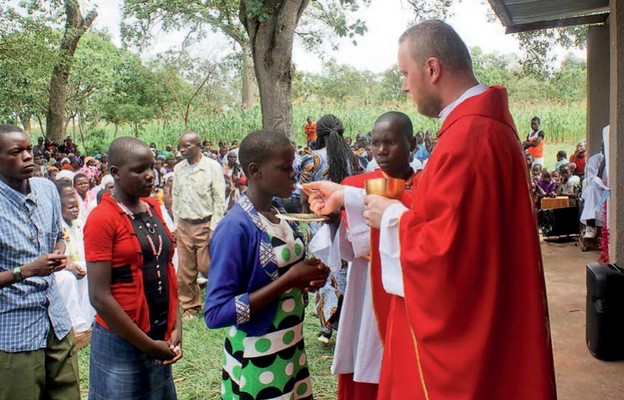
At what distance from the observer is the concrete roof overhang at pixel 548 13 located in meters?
7.20

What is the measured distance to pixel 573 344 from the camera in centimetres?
541

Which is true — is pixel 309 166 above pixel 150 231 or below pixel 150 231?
above

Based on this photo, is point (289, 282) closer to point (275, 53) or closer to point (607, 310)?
point (607, 310)

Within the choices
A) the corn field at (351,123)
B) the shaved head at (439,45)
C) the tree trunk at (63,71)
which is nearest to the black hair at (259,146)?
the shaved head at (439,45)

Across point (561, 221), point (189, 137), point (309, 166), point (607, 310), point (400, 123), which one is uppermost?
point (189, 137)

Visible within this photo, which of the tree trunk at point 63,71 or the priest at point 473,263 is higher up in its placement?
the tree trunk at point 63,71

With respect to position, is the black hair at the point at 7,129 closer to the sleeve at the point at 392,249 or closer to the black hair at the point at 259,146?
the black hair at the point at 259,146

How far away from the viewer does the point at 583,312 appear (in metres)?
6.33

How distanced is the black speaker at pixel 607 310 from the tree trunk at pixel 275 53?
19.5 feet

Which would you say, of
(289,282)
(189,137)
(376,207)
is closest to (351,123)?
(189,137)

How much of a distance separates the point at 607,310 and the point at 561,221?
5.53 metres

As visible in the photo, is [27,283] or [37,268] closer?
[37,268]

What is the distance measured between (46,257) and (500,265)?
6.63 feet

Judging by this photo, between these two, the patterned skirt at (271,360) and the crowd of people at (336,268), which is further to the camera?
the patterned skirt at (271,360)
